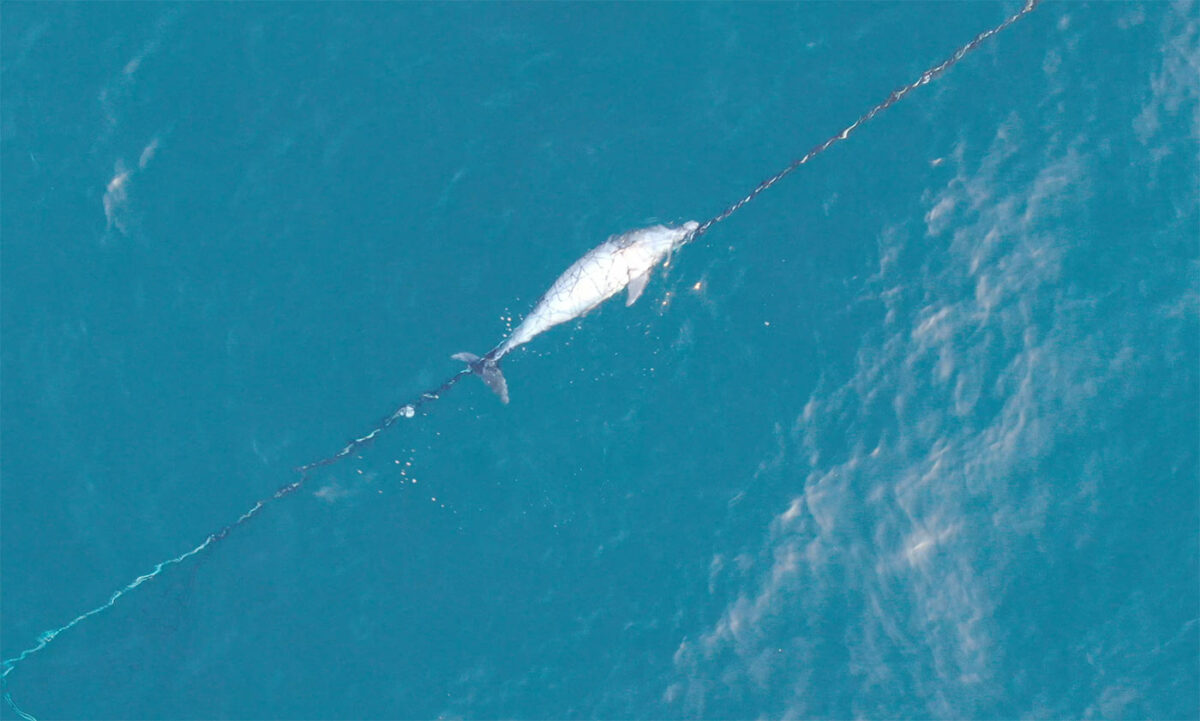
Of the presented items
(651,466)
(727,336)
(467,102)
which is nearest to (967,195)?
(727,336)

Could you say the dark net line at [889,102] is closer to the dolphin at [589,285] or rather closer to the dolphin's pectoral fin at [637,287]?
the dolphin at [589,285]

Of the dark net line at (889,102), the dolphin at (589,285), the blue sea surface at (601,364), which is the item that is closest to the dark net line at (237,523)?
the blue sea surface at (601,364)

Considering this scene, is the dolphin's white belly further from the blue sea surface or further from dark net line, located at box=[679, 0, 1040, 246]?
dark net line, located at box=[679, 0, 1040, 246]

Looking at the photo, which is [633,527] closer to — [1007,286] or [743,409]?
[743,409]

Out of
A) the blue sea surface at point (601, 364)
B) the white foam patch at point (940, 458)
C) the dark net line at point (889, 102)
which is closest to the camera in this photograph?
the white foam patch at point (940, 458)

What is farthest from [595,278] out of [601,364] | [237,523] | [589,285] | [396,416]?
[237,523]

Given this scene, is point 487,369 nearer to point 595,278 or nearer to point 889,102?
point 595,278
